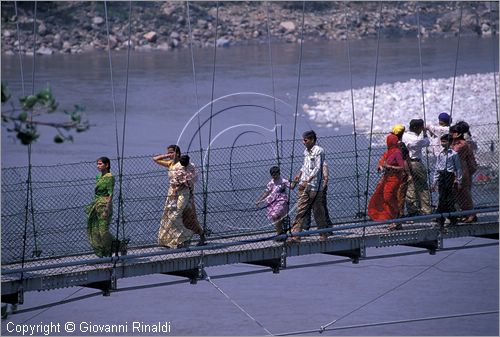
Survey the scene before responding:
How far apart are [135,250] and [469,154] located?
2.69 metres

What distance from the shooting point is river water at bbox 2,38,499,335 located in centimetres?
1230

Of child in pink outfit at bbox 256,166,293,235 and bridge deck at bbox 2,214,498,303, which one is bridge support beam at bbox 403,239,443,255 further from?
child in pink outfit at bbox 256,166,293,235

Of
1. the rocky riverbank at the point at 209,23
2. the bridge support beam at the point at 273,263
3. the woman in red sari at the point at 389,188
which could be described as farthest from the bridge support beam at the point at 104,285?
the rocky riverbank at the point at 209,23

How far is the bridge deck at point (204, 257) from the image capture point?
8422 millimetres

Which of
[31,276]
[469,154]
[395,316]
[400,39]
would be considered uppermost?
[400,39]

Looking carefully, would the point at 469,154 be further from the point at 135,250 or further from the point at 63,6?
the point at 63,6

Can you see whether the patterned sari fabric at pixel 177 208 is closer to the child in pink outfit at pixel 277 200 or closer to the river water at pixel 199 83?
the child in pink outfit at pixel 277 200

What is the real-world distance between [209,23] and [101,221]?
33.8 metres

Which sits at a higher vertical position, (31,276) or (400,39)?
(400,39)

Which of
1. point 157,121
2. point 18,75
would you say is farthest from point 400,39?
point 157,121

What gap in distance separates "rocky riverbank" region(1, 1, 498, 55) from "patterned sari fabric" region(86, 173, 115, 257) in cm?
2904

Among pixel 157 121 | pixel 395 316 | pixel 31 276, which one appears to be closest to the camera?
pixel 31 276

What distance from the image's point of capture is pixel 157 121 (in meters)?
24.2
